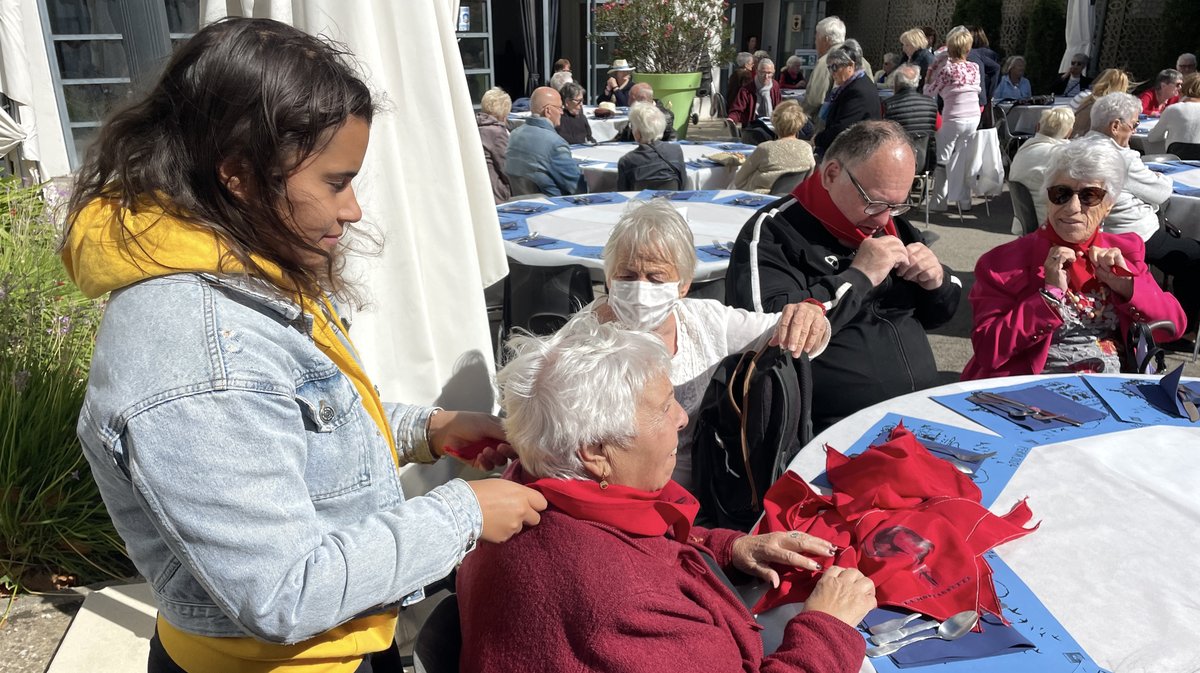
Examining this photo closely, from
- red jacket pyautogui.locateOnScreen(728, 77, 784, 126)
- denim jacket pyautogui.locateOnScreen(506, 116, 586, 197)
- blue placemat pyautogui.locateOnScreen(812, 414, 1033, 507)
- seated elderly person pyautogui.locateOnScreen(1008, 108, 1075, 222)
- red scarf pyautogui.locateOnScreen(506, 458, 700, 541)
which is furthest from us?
red jacket pyautogui.locateOnScreen(728, 77, 784, 126)

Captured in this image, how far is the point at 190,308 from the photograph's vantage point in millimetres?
→ 997

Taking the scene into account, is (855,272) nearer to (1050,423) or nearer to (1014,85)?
(1050,423)

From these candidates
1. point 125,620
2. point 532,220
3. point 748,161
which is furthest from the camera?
point 748,161

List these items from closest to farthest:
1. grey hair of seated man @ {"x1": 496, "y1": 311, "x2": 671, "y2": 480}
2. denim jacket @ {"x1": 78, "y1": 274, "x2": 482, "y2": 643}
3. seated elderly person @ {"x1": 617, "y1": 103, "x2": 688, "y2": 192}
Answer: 1. denim jacket @ {"x1": 78, "y1": 274, "x2": 482, "y2": 643}
2. grey hair of seated man @ {"x1": 496, "y1": 311, "x2": 671, "y2": 480}
3. seated elderly person @ {"x1": 617, "y1": 103, "x2": 688, "y2": 192}

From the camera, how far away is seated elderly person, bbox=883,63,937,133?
8352mm

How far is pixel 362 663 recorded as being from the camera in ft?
4.46

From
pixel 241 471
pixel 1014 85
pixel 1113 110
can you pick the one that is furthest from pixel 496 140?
pixel 1014 85

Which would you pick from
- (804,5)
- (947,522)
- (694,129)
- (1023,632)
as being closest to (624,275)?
(947,522)

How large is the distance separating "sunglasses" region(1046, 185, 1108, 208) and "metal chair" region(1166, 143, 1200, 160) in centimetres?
574

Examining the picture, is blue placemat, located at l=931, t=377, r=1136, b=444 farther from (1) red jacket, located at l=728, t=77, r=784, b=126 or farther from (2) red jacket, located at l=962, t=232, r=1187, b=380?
(1) red jacket, located at l=728, t=77, r=784, b=126

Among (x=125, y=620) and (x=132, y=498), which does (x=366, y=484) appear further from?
(x=125, y=620)

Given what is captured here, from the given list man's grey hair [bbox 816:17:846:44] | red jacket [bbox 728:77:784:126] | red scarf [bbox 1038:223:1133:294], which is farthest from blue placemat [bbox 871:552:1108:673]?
red jacket [bbox 728:77:784:126]

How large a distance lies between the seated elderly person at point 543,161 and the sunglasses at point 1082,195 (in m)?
4.09

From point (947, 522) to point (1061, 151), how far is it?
89.5 inches
